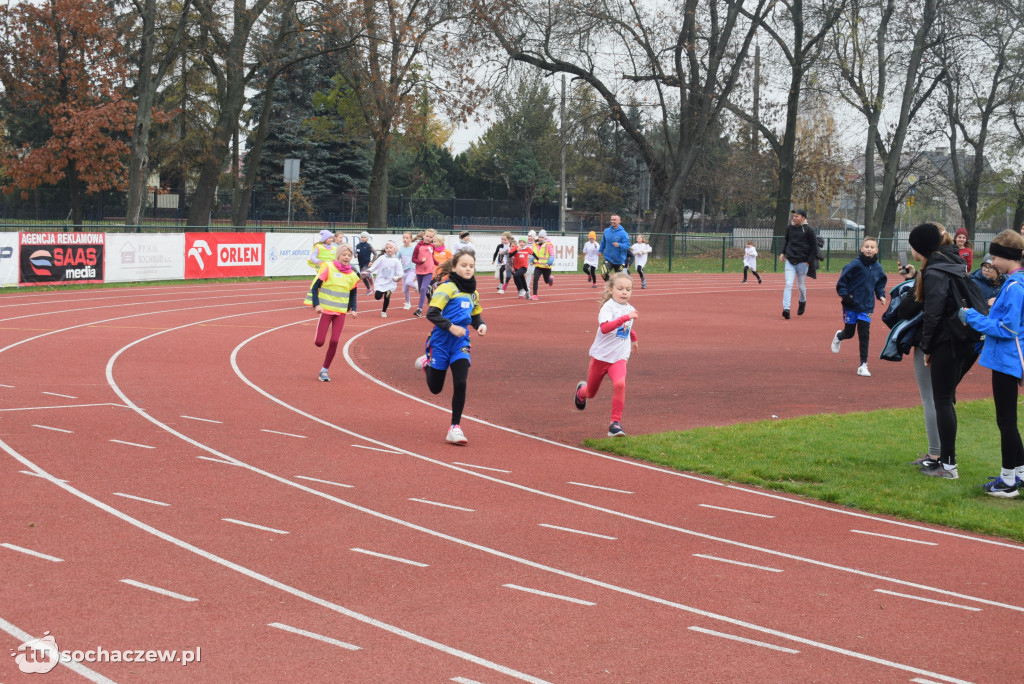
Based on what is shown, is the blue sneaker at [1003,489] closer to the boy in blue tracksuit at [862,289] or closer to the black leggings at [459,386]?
the black leggings at [459,386]

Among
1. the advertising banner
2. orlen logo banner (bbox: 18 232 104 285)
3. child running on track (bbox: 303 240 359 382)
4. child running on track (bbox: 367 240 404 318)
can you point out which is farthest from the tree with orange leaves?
child running on track (bbox: 303 240 359 382)

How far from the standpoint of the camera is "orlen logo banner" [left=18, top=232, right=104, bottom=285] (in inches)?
1007

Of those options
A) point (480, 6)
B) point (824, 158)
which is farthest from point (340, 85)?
point (824, 158)

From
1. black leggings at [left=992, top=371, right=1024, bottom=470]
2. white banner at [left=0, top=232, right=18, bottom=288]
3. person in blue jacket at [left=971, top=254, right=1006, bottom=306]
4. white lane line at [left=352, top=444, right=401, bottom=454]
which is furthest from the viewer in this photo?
white banner at [left=0, top=232, right=18, bottom=288]

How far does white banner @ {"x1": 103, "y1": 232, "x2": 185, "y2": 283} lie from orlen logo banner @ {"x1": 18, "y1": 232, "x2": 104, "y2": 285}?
1.25ft

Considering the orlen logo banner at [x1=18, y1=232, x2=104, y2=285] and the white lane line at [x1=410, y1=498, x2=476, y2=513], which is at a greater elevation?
the orlen logo banner at [x1=18, y1=232, x2=104, y2=285]

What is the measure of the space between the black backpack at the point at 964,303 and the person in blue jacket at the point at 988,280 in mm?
394

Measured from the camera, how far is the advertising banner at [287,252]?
108ft

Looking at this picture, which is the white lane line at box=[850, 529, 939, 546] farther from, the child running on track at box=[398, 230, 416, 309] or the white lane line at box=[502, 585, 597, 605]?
the child running on track at box=[398, 230, 416, 309]

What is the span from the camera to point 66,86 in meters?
43.4

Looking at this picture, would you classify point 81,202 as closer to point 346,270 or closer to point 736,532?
point 346,270

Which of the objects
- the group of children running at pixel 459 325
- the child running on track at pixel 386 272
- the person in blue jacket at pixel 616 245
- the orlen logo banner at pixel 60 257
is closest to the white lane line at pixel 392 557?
the group of children running at pixel 459 325

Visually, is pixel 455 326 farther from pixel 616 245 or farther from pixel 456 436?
pixel 616 245

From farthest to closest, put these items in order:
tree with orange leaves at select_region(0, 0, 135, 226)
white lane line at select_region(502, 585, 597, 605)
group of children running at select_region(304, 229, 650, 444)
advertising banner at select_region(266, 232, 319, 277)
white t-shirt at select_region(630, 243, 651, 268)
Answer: tree with orange leaves at select_region(0, 0, 135, 226)
white t-shirt at select_region(630, 243, 651, 268)
advertising banner at select_region(266, 232, 319, 277)
group of children running at select_region(304, 229, 650, 444)
white lane line at select_region(502, 585, 597, 605)
